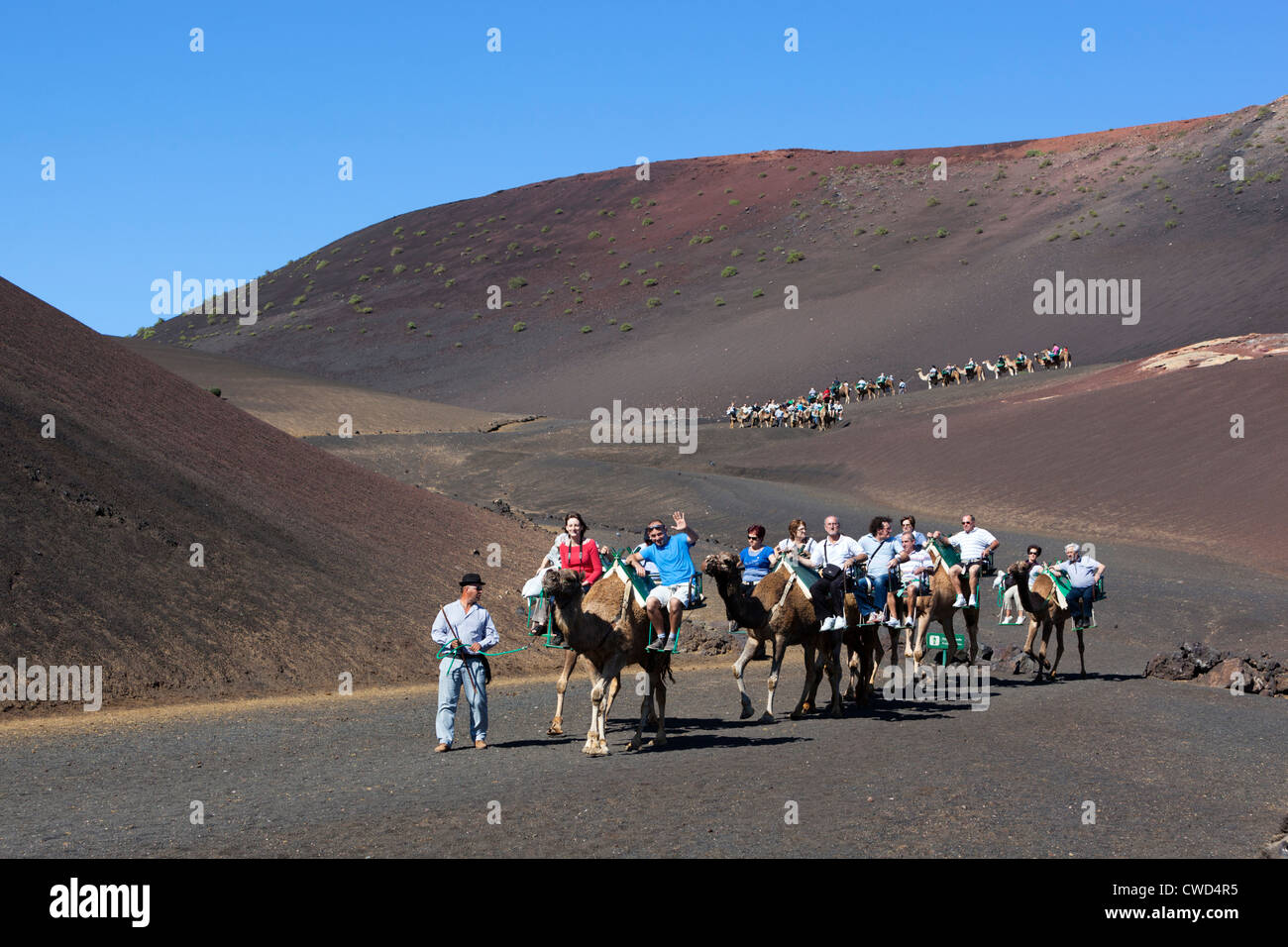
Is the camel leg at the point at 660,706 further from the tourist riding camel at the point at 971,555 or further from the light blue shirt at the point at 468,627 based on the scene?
the tourist riding camel at the point at 971,555

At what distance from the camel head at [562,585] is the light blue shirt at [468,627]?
3.61 ft

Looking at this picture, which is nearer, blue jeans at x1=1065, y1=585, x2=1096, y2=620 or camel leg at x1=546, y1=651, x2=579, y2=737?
camel leg at x1=546, y1=651, x2=579, y2=737

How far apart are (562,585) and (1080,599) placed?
10.5 meters

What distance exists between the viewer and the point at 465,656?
45.0 ft

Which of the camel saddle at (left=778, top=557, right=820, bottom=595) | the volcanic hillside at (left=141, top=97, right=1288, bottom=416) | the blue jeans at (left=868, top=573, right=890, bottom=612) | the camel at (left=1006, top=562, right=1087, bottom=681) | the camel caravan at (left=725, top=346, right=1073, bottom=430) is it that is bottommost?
→ the camel at (left=1006, top=562, right=1087, bottom=681)

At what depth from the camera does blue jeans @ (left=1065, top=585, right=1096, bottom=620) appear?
2012 centimetres

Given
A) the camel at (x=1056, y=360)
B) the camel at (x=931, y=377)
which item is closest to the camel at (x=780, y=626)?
the camel at (x=1056, y=360)

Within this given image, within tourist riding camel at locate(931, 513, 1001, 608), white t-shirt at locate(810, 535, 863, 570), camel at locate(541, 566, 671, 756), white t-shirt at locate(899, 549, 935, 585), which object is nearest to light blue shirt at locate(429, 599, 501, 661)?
camel at locate(541, 566, 671, 756)

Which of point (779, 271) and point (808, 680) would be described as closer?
point (808, 680)

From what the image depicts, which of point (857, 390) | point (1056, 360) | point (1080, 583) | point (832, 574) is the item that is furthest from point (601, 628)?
point (857, 390)

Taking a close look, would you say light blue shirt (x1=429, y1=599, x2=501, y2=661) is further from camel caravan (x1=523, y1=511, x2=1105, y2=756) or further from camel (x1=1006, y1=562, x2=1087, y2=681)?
camel (x1=1006, y1=562, x2=1087, y2=681)

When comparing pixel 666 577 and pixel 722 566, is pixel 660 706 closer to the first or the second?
pixel 666 577

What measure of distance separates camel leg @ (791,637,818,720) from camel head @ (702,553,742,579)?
7.14 ft

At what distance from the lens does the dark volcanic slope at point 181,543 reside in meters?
19.2
